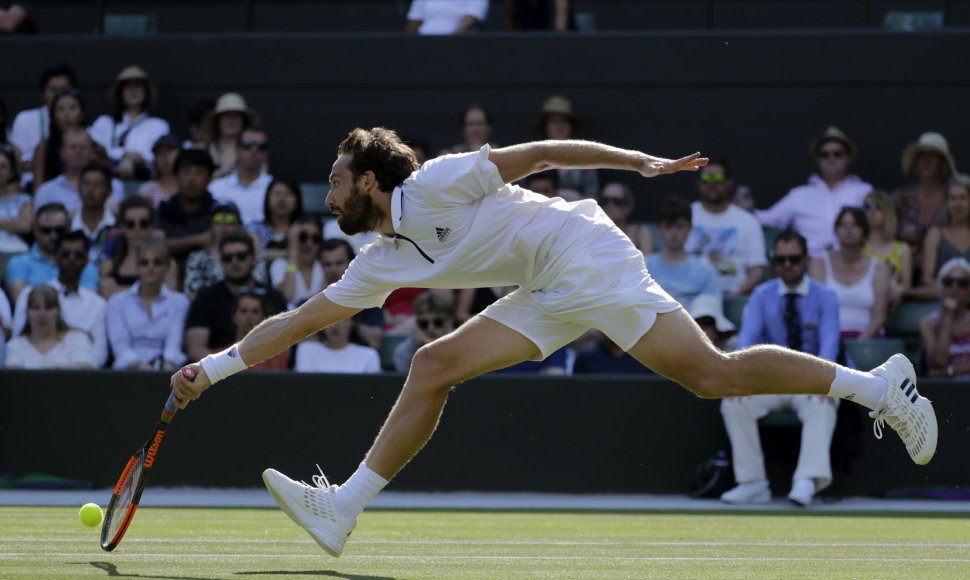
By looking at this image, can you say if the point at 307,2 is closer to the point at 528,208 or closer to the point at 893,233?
the point at 893,233

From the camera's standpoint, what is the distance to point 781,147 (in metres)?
12.1

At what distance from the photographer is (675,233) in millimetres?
9969

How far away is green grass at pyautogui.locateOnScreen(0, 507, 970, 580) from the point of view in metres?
5.20

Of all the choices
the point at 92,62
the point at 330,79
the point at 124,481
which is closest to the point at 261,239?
the point at 330,79

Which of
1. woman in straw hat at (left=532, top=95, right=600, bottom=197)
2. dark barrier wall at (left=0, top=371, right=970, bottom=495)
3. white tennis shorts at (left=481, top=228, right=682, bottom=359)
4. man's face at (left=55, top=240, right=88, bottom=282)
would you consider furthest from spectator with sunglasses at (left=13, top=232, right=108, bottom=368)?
white tennis shorts at (left=481, top=228, right=682, bottom=359)

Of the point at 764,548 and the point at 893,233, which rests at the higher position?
the point at 893,233

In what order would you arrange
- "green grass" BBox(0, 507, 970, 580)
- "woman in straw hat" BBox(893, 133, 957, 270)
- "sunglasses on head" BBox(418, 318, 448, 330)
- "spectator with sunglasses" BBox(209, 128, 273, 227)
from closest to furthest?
"green grass" BBox(0, 507, 970, 580)
"sunglasses on head" BBox(418, 318, 448, 330)
"woman in straw hat" BBox(893, 133, 957, 270)
"spectator with sunglasses" BBox(209, 128, 273, 227)

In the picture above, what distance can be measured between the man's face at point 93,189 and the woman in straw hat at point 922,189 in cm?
608

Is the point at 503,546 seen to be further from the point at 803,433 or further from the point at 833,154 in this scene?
the point at 833,154

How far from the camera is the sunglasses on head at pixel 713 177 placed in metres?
10.5

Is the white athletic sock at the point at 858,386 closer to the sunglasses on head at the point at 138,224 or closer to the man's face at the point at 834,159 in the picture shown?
the man's face at the point at 834,159

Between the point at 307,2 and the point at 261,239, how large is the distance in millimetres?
3895

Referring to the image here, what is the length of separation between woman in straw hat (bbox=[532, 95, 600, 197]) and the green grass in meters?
3.64

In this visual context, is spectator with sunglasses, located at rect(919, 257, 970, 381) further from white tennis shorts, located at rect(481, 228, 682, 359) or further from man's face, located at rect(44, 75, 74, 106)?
man's face, located at rect(44, 75, 74, 106)
